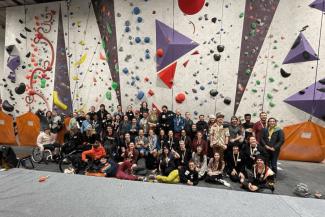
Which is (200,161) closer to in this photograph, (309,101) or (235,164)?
(235,164)

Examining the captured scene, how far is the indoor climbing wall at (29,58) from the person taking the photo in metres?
6.20

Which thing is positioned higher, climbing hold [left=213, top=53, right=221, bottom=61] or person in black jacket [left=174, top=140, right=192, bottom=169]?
climbing hold [left=213, top=53, right=221, bottom=61]

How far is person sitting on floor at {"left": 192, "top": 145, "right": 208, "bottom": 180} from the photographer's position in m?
3.74

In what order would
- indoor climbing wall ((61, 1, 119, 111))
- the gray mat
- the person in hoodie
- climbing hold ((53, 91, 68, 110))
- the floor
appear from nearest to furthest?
the gray mat → the floor → the person in hoodie → indoor climbing wall ((61, 1, 119, 111)) → climbing hold ((53, 91, 68, 110))

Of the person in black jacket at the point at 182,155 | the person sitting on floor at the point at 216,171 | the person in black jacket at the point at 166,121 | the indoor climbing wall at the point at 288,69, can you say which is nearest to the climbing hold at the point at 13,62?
the person in black jacket at the point at 166,121

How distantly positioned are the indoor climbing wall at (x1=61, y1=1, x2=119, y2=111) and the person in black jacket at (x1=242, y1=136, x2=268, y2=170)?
12.8ft

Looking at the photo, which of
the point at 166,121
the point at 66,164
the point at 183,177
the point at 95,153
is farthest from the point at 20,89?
Result: the point at 183,177

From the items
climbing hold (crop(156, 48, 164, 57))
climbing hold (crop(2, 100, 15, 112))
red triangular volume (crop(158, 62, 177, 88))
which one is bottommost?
climbing hold (crop(2, 100, 15, 112))

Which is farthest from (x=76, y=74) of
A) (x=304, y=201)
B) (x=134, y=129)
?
(x=304, y=201)

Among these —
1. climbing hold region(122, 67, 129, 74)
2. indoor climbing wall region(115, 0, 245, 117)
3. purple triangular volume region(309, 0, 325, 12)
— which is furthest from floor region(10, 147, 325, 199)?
purple triangular volume region(309, 0, 325, 12)

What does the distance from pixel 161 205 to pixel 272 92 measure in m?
4.26

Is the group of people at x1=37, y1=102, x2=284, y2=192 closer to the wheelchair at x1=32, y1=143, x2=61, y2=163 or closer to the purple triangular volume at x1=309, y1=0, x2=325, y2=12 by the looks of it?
the wheelchair at x1=32, y1=143, x2=61, y2=163

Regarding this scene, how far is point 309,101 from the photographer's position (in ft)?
16.1

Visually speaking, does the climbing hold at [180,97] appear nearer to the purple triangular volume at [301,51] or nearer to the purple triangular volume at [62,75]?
the purple triangular volume at [301,51]
